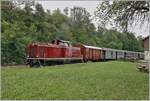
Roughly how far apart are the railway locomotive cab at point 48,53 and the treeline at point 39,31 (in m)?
4.37

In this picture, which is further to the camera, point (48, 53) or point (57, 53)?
point (57, 53)

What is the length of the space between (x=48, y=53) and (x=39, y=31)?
30618 mm

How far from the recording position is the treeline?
3991 centimetres

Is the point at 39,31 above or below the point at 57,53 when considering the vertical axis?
above

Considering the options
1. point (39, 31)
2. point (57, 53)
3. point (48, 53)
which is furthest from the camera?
point (39, 31)

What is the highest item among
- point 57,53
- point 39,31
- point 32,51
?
point 39,31

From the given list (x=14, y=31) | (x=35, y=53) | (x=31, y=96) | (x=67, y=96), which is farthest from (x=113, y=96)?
(x=14, y=31)

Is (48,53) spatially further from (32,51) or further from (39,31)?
(39,31)

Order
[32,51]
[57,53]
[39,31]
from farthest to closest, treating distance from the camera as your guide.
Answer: [39,31], [57,53], [32,51]

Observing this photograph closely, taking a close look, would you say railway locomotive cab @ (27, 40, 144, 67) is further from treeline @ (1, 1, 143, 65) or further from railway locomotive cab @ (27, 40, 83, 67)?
treeline @ (1, 1, 143, 65)

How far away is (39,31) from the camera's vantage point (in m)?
63.2

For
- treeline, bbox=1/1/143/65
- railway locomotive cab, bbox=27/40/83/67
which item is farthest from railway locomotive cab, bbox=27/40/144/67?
treeline, bbox=1/1/143/65

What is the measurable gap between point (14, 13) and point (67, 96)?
43.9m

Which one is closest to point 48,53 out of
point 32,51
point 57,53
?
point 32,51
